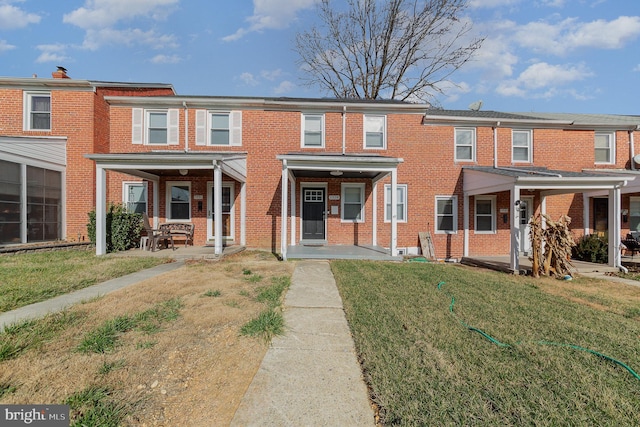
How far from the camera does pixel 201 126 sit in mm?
11383

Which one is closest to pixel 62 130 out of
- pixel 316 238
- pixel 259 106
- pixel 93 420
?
pixel 259 106


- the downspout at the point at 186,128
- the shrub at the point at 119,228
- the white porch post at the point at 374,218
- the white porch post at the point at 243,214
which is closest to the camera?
the shrub at the point at 119,228

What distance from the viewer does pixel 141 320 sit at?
149 inches

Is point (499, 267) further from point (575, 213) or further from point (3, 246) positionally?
point (3, 246)

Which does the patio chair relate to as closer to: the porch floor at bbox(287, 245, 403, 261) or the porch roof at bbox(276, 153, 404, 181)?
the porch floor at bbox(287, 245, 403, 261)

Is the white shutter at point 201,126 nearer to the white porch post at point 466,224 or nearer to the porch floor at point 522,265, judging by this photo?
the white porch post at point 466,224

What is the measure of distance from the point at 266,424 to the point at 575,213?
1475 centimetres

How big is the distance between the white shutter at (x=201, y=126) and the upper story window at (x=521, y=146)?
41.0 ft

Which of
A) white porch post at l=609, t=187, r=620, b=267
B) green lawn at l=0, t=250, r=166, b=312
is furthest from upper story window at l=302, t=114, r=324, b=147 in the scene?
white porch post at l=609, t=187, r=620, b=267

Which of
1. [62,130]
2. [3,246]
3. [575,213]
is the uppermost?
[62,130]

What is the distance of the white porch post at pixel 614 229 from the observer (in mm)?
8961

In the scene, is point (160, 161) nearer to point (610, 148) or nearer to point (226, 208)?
point (226, 208)

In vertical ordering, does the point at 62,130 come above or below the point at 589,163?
above

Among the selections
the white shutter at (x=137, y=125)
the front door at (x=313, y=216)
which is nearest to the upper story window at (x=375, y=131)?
the front door at (x=313, y=216)
